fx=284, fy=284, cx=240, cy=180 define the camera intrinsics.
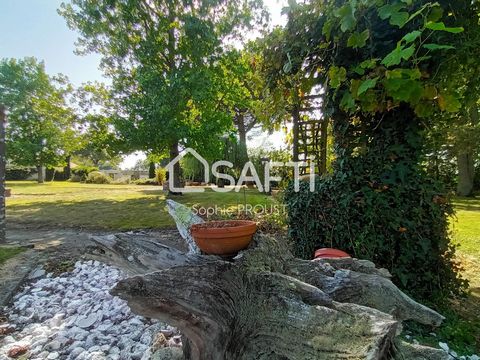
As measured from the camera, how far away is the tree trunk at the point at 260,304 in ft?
3.96

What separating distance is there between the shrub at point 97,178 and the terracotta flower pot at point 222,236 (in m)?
23.3

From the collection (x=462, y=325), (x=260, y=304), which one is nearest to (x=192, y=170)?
(x=462, y=325)

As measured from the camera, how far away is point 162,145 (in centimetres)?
1014

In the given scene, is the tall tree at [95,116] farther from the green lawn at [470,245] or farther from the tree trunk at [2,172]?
A: the green lawn at [470,245]

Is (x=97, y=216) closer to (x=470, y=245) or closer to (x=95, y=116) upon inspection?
(x=95, y=116)

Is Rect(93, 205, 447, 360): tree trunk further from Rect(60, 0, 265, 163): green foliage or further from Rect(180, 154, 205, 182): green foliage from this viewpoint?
Rect(180, 154, 205, 182): green foliage

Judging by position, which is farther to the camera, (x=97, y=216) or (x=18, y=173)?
(x=18, y=173)

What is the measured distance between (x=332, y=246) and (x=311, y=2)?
8.02ft

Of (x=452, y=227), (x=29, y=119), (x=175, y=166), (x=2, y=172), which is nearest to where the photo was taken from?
(x=2, y=172)

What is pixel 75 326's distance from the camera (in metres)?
2.56

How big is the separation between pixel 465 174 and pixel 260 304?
17.0 m

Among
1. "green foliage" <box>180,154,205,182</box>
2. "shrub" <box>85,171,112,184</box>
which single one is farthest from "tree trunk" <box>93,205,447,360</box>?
"shrub" <box>85,171,112,184</box>

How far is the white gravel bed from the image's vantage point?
7.19 ft

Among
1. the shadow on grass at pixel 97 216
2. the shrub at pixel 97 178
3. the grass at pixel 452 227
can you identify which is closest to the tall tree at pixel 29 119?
the shrub at pixel 97 178
